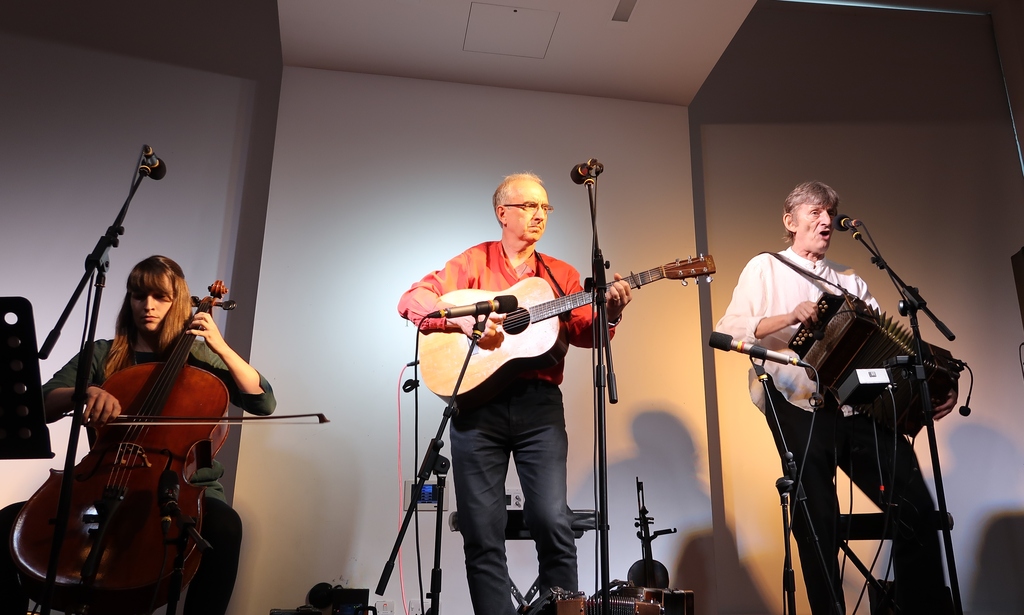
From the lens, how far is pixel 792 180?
4.84 metres

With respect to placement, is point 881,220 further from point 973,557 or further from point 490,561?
point 490,561

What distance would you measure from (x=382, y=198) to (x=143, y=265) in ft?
5.20

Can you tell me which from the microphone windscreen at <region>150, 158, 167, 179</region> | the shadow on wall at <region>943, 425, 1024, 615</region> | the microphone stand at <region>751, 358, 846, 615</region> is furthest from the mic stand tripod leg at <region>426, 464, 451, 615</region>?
the shadow on wall at <region>943, 425, 1024, 615</region>

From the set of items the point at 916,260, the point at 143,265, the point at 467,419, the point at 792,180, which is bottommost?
the point at 467,419

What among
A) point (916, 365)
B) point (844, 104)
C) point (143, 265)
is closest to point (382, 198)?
point (143, 265)

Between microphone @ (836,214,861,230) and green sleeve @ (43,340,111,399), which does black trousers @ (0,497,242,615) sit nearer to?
green sleeve @ (43,340,111,399)

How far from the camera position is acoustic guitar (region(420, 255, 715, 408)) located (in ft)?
9.13

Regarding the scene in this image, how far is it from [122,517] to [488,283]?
61.6 inches

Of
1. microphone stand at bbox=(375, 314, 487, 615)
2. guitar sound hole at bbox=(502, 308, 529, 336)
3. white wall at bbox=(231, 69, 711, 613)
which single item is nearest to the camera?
microphone stand at bbox=(375, 314, 487, 615)

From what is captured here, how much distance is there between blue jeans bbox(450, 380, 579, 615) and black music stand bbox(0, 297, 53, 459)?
1.30 meters

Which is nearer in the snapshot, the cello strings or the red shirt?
the cello strings

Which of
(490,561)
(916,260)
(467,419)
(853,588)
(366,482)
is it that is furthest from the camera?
(916,260)

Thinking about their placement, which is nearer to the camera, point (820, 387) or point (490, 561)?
point (490, 561)

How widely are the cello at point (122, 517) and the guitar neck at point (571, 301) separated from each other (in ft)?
3.94
